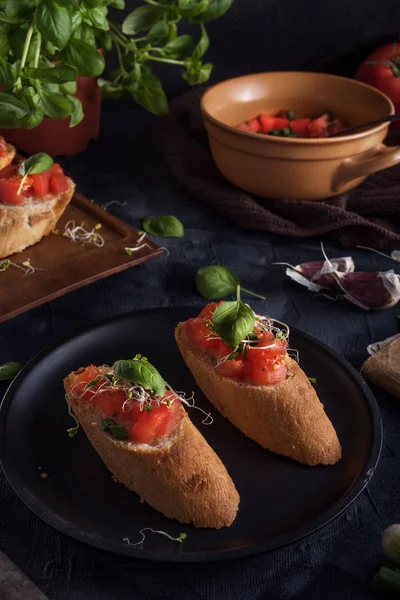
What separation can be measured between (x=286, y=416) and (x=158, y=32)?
142 cm

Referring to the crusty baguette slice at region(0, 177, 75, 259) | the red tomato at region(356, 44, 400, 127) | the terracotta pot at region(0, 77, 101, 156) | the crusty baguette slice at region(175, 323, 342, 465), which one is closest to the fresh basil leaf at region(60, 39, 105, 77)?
the crusty baguette slice at region(0, 177, 75, 259)

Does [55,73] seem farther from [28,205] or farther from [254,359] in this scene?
[254,359]

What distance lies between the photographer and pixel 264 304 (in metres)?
2.27

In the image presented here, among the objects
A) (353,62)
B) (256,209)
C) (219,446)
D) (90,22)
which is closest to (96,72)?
(90,22)

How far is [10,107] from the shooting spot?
6.99 ft

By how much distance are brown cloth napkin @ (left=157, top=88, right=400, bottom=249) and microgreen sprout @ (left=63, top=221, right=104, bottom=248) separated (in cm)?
46

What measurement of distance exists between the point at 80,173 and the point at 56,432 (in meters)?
1.42

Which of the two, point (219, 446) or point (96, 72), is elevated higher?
point (96, 72)

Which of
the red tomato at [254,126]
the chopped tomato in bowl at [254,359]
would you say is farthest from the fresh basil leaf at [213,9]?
the chopped tomato in bowl at [254,359]

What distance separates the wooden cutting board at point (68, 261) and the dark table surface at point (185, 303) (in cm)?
8

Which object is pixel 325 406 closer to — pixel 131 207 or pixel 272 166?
pixel 272 166

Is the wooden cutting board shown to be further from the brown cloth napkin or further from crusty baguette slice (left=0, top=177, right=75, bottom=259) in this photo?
the brown cloth napkin

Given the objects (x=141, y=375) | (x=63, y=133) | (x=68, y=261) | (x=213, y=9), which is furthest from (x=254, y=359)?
(x=63, y=133)

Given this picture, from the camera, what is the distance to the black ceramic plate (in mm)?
1443
